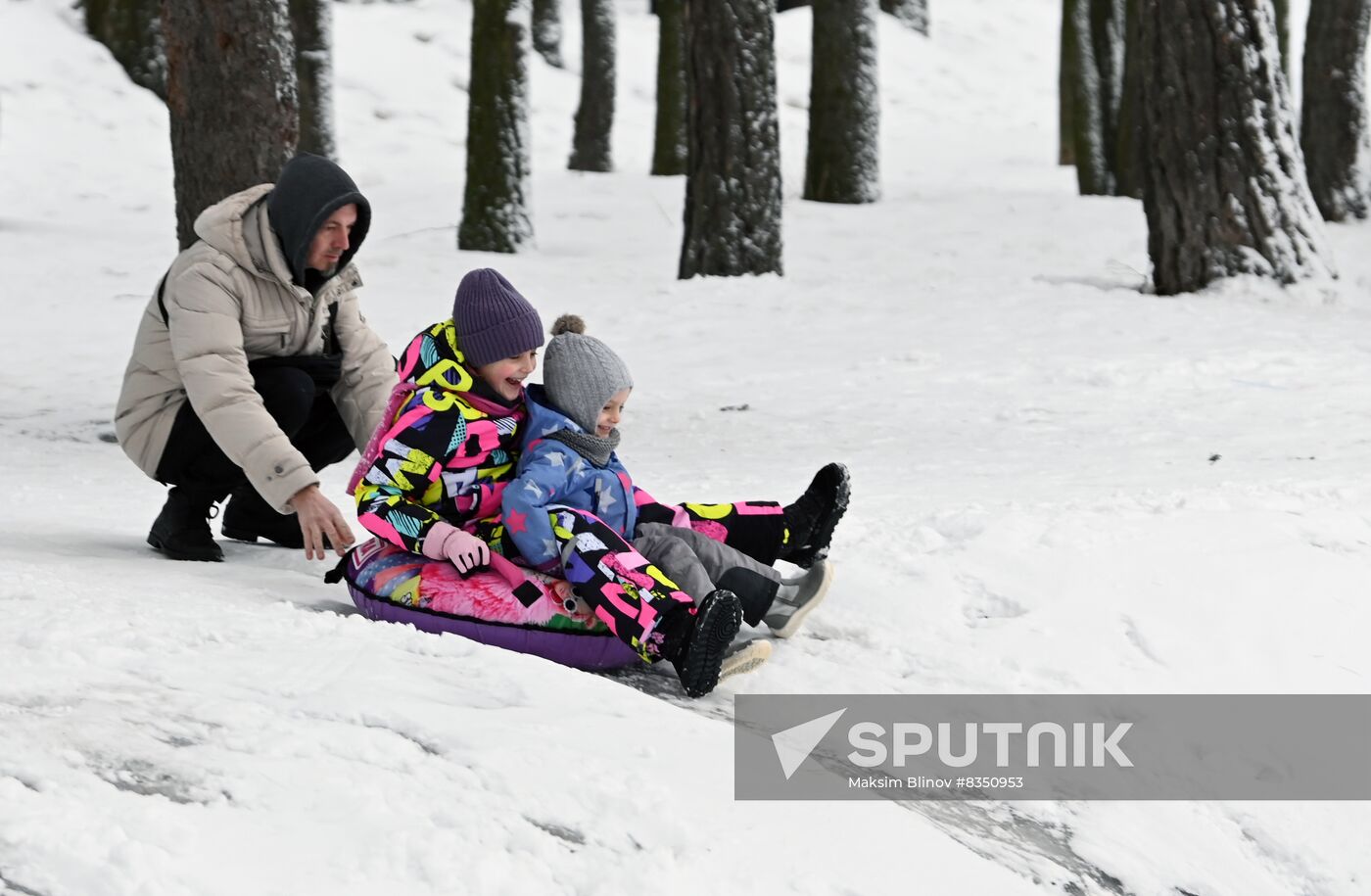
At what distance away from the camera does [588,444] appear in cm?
342

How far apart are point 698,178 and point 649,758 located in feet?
23.2

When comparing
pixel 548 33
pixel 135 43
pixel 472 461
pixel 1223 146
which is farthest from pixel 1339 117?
pixel 548 33

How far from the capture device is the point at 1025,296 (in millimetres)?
8633

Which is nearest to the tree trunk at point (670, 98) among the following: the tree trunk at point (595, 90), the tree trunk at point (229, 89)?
the tree trunk at point (595, 90)

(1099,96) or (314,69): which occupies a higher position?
(314,69)

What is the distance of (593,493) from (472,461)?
298mm

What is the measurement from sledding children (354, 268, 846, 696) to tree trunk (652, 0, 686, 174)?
1112 cm

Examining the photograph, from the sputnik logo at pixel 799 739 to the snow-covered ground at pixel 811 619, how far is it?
117 mm

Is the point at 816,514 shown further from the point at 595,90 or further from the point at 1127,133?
the point at 595,90

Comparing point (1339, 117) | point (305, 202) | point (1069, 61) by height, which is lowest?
point (305, 202)

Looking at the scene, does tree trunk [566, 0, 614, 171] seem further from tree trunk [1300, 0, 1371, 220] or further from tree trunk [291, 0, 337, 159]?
tree trunk [1300, 0, 1371, 220]

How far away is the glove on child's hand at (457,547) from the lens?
10.6ft

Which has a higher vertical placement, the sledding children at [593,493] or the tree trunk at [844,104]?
the tree trunk at [844,104]

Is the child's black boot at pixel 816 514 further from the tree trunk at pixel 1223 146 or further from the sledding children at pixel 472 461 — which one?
the tree trunk at pixel 1223 146
